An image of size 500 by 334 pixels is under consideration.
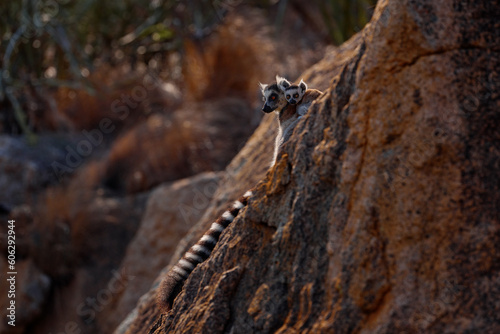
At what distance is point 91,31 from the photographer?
12.6 m

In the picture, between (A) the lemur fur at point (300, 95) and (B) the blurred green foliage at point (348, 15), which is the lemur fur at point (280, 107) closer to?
(A) the lemur fur at point (300, 95)

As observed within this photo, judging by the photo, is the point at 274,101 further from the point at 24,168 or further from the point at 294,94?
the point at 24,168

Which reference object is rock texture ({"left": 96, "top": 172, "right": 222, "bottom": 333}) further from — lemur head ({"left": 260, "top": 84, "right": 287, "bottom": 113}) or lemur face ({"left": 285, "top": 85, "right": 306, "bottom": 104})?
lemur face ({"left": 285, "top": 85, "right": 306, "bottom": 104})

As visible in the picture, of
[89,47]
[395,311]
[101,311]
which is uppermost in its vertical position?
[89,47]

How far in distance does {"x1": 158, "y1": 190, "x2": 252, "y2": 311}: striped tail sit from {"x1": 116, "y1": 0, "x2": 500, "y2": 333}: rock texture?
72 cm

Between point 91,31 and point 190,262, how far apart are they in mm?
9843

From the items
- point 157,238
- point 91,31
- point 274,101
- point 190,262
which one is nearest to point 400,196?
point 190,262

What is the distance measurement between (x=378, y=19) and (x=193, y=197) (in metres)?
5.45

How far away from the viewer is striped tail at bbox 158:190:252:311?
3.62 metres

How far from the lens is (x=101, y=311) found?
8219mm

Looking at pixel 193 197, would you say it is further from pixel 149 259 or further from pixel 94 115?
pixel 94 115

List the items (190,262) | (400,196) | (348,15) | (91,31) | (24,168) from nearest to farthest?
1. (400,196)
2. (190,262)
3. (348,15)
4. (24,168)
5. (91,31)

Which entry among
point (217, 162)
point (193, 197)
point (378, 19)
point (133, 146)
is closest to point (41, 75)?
point (133, 146)

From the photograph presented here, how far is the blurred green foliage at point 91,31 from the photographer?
33.8 ft
